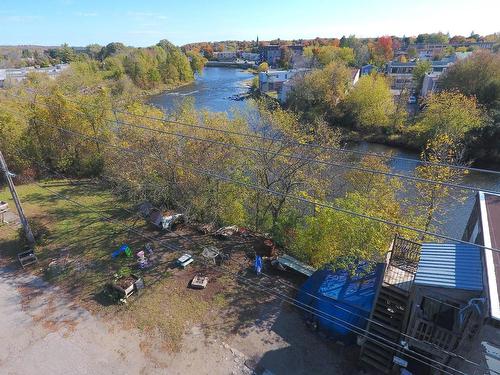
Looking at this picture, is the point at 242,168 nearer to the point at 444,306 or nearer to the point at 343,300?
the point at 343,300

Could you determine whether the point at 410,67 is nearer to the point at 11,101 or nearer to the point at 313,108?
the point at 313,108

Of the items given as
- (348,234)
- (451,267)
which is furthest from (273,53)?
(451,267)

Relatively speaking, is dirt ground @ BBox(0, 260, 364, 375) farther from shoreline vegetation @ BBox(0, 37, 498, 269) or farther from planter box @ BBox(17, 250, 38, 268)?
shoreline vegetation @ BBox(0, 37, 498, 269)

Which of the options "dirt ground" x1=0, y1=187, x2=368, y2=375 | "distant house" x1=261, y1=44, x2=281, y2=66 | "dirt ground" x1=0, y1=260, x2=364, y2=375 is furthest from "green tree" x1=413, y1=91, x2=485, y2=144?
"distant house" x1=261, y1=44, x2=281, y2=66

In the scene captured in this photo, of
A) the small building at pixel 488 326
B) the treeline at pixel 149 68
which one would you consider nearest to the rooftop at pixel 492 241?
the small building at pixel 488 326

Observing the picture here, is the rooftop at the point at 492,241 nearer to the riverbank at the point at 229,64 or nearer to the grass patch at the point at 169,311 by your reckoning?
the grass patch at the point at 169,311

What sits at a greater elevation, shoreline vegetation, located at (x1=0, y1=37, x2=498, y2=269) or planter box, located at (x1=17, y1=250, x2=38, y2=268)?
shoreline vegetation, located at (x1=0, y1=37, x2=498, y2=269)

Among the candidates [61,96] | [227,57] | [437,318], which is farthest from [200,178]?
[227,57]

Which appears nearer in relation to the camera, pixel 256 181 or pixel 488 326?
pixel 488 326
